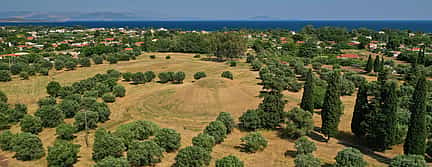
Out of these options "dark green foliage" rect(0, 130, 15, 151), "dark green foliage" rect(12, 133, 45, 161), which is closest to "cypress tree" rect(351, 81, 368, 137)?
"dark green foliage" rect(12, 133, 45, 161)

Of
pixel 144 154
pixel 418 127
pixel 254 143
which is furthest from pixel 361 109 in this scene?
pixel 144 154

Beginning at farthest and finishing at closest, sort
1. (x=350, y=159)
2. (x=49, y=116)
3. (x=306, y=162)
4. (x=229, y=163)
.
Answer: (x=49, y=116) < (x=306, y=162) < (x=350, y=159) < (x=229, y=163)

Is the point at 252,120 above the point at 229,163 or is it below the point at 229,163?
above

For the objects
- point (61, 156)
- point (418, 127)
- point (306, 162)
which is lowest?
point (61, 156)

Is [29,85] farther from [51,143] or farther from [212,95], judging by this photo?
[212,95]

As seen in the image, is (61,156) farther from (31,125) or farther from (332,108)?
(332,108)

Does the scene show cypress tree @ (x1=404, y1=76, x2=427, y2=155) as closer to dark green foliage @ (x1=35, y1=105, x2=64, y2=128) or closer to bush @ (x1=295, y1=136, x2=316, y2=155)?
bush @ (x1=295, y1=136, x2=316, y2=155)
